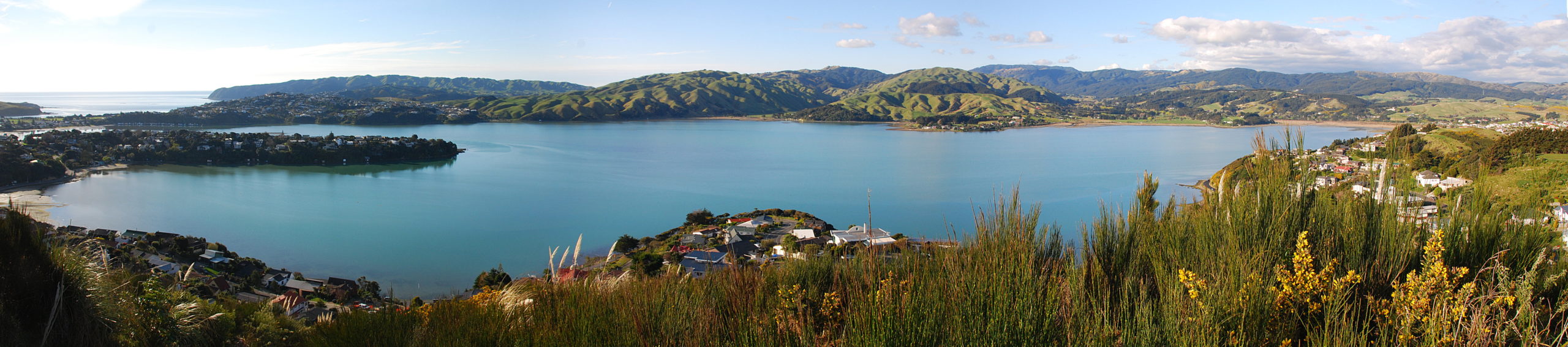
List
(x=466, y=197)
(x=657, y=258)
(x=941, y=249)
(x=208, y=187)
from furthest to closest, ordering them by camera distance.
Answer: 1. (x=208, y=187)
2. (x=466, y=197)
3. (x=657, y=258)
4. (x=941, y=249)

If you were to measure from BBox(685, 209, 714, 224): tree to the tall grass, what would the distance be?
19.0 metres

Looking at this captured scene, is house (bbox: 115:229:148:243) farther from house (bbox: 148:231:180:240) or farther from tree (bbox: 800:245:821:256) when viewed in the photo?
tree (bbox: 800:245:821:256)

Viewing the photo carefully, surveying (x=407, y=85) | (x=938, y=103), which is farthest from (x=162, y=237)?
(x=407, y=85)

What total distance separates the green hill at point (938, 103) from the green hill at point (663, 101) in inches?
545

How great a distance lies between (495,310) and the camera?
2895 millimetres

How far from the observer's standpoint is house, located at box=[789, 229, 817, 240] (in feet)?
58.7

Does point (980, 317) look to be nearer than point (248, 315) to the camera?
Yes

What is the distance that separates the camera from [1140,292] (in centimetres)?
210

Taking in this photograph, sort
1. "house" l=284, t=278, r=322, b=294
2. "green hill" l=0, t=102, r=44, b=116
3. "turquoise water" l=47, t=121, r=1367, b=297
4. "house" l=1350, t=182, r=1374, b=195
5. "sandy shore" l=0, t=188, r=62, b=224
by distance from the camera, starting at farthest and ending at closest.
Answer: "green hill" l=0, t=102, r=44, b=116, "sandy shore" l=0, t=188, r=62, b=224, "turquoise water" l=47, t=121, r=1367, b=297, "house" l=284, t=278, r=322, b=294, "house" l=1350, t=182, r=1374, b=195

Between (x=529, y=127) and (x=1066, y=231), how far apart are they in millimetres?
65116

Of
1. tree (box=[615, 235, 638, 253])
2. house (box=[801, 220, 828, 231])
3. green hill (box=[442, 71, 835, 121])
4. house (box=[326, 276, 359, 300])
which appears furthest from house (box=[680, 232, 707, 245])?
green hill (box=[442, 71, 835, 121])

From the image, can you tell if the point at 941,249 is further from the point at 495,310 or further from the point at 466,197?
the point at 466,197

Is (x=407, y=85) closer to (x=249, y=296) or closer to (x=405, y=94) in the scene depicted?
(x=405, y=94)

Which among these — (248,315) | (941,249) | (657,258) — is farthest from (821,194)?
(941,249)
